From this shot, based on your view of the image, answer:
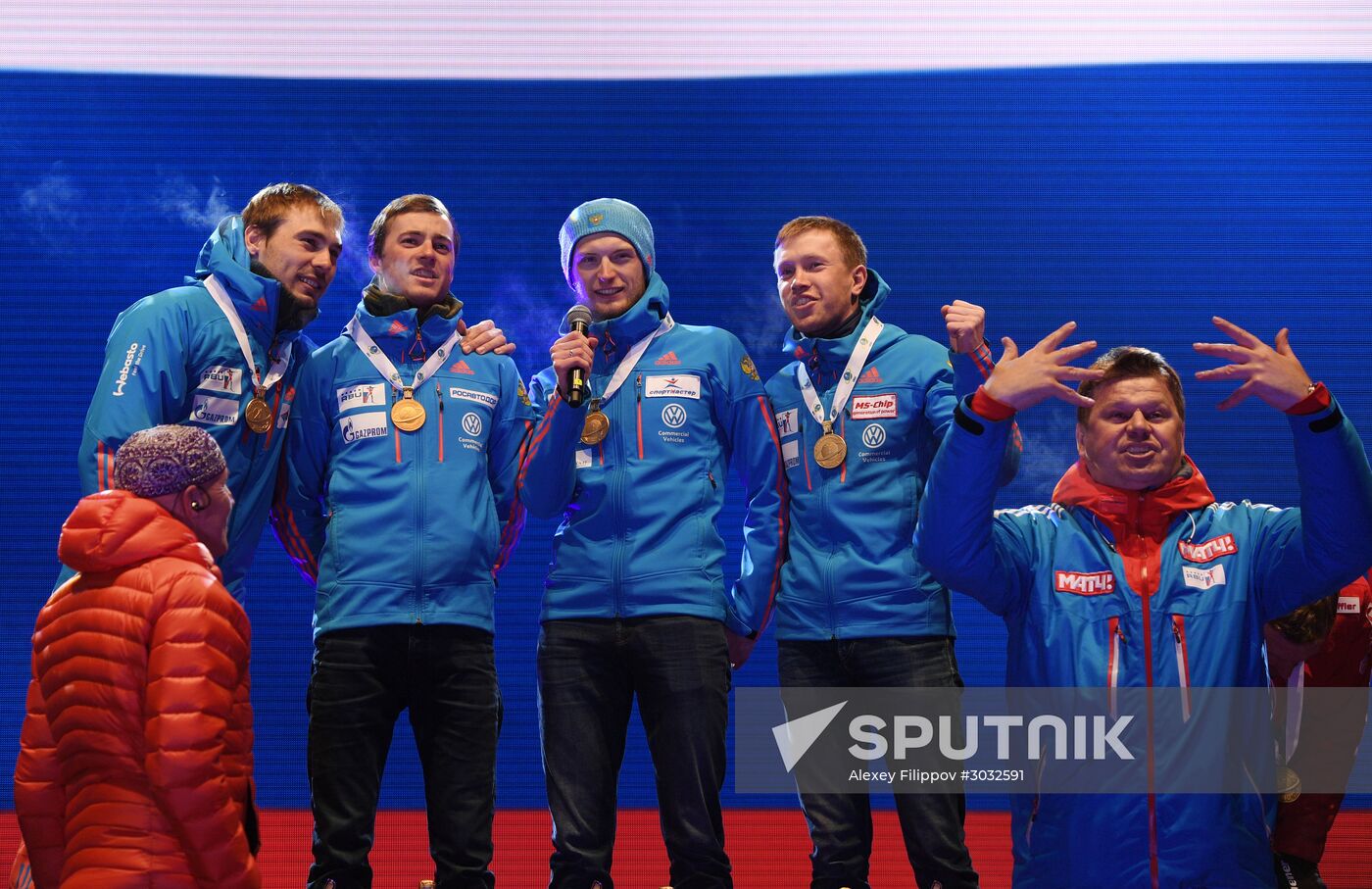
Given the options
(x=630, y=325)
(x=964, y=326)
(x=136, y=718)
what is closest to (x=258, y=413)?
(x=630, y=325)

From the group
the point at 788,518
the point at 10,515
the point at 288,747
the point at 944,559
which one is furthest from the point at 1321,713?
the point at 10,515

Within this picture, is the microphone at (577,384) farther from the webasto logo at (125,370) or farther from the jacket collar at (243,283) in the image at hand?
the webasto logo at (125,370)

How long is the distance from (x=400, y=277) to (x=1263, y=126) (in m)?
3.43

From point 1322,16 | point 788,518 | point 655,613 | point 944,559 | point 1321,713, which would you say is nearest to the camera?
point 944,559

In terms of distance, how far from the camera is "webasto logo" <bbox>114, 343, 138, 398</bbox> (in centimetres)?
259

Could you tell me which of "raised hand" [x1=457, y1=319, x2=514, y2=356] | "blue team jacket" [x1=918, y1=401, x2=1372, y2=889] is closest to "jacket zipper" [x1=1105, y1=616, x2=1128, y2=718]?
"blue team jacket" [x1=918, y1=401, x2=1372, y2=889]

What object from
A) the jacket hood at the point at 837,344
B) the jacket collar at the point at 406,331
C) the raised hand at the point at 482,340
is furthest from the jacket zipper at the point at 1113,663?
the jacket collar at the point at 406,331

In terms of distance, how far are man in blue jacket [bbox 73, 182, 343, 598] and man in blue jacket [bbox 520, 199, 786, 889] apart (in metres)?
0.60

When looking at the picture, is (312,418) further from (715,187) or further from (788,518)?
(715,187)

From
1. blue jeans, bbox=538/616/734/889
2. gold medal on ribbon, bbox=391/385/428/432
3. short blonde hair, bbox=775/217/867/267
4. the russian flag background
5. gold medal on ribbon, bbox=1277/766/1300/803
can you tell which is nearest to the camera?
blue jeans, bbox=538/616/734/889

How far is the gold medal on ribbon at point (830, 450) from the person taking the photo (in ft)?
8.95

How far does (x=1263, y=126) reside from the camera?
184 inches

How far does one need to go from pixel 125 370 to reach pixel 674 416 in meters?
1.15

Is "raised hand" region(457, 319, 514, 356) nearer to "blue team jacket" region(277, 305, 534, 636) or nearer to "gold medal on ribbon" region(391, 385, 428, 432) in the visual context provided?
"blue team jacket" region(277, 305, 534, 636)
